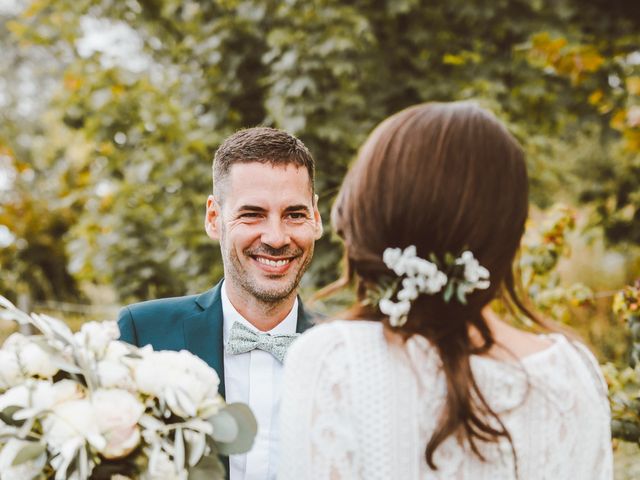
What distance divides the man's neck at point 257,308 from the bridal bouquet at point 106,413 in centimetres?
93

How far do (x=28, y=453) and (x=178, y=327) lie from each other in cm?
99

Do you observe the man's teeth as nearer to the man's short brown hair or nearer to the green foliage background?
the man's short brown hair

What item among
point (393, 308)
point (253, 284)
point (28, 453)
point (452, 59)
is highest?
point (393, 308)

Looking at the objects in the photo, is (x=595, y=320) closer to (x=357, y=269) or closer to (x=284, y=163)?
(x=284, y=163)

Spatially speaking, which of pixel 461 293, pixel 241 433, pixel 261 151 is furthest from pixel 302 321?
pixel 461 293

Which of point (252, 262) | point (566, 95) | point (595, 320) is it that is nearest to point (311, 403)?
point (252, 262)

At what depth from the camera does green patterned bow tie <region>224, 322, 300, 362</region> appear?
231cm

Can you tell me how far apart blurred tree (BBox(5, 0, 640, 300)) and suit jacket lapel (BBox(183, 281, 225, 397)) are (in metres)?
2.89

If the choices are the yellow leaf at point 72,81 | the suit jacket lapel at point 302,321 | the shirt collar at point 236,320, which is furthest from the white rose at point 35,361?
the yellow leaf at point 72,81

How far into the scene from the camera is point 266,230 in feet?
→ 7.82

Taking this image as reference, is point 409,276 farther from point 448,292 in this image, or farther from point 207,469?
point 207,469

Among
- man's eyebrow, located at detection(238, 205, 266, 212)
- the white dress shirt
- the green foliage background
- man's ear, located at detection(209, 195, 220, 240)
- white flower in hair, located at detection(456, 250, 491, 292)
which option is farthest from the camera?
the green foliage background

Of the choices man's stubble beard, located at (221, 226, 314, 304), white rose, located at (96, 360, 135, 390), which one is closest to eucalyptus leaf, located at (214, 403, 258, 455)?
white rose, located at (96, 360, 135, 390)

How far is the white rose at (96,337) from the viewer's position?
147 cm
